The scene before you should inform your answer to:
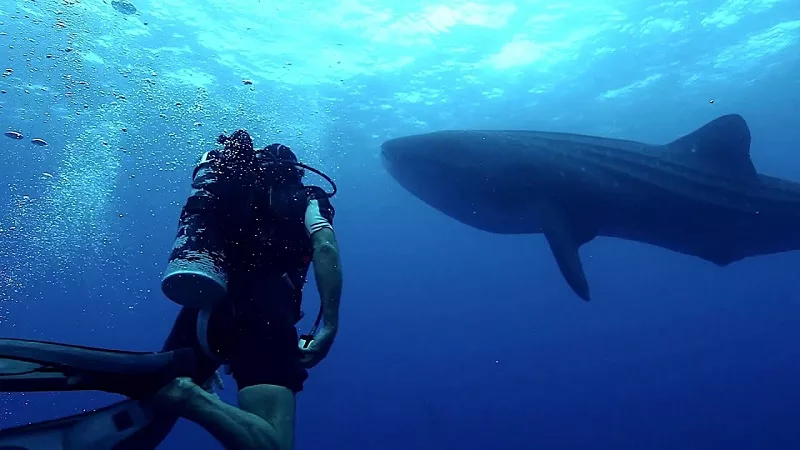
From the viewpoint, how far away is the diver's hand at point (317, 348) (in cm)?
308

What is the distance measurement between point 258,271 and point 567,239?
18.1ft

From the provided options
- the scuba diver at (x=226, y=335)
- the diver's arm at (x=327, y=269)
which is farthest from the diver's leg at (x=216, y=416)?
the diver's arm at (x=327, y=269)

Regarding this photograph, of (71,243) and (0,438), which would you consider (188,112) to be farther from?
(71,243)

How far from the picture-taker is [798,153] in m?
35.9

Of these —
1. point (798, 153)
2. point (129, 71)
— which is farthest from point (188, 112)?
point (798, 153)

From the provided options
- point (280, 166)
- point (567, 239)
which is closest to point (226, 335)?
point (280, 166)

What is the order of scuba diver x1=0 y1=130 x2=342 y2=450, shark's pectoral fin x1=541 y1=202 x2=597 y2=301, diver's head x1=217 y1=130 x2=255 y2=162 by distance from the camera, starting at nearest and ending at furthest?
1. scuba diver x1=0 y1=130 x2=342 y2=450
2. diver's head x1=217 y1=130 x2=255 y2=162
3. shark's pectoral fin x1=541 y1=202 x2=597 y2=301

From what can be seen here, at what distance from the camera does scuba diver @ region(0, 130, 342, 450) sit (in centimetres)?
233

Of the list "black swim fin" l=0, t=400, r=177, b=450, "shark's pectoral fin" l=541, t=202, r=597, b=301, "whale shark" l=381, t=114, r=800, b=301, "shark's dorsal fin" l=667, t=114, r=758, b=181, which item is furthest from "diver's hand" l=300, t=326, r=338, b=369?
"shark's dorsal fin" l=667, t=114, r=758, b=181

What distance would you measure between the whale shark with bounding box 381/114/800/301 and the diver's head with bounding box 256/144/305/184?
4.66 meters

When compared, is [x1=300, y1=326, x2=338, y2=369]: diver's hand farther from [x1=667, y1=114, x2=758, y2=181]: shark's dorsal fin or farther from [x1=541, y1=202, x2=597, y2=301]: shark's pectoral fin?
[x1=667, y1=114, x2=758, y2=181]: shark's dorsal fin

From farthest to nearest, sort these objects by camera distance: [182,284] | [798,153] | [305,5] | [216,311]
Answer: [798,153] < [305,5] < [216,311] < [182,284]

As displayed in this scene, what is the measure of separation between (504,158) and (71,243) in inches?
2055

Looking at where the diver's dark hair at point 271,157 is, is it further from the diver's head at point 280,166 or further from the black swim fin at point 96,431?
the black swim fin at point 96,431
